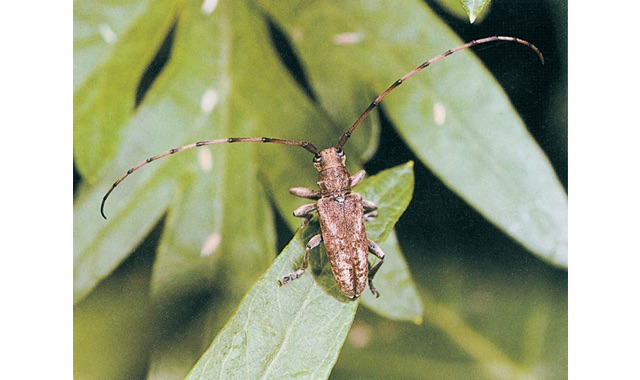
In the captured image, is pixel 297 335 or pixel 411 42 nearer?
pixel 297 335

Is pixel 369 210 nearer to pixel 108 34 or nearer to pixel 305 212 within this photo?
pixel 305 212

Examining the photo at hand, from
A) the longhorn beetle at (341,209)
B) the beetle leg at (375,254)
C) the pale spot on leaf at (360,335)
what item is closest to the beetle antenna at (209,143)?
the longhorn beetle at (341,209)

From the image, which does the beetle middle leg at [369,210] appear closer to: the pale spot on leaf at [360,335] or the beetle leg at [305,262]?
the beetle leg at [305,262]

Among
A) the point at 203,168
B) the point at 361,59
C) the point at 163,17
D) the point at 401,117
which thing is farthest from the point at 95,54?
the point at 401,117

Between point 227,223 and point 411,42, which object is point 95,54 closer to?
point 227,223

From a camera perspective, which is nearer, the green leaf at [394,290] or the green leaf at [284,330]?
the green leaf at [284,330]

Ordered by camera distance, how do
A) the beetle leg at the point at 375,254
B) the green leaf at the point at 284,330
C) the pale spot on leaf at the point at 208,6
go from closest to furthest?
the green leaf at the point at 284,330 → the beetle leg at the point at 375,254 → the pale spot on leaf at the point at 208,6

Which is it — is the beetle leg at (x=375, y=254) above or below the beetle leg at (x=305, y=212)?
below
